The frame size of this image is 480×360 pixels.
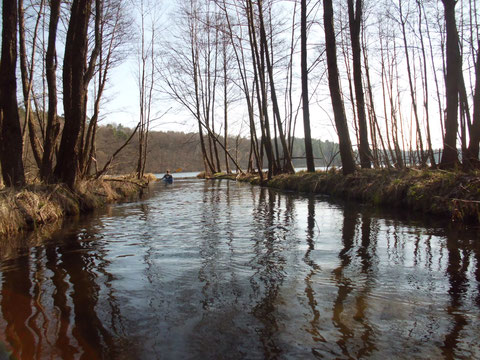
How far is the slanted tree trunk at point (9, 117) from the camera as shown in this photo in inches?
282

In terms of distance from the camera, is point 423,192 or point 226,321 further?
point 423,192

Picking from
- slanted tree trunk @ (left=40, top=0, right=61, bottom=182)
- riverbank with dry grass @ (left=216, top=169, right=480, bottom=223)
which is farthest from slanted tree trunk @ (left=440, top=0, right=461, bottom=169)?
slanted tree trunk @ (left=40, top=0, right=61, bottom=182)

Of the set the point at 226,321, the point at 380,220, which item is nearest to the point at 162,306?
the point at 226,321

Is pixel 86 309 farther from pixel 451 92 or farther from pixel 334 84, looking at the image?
pixel 334 84

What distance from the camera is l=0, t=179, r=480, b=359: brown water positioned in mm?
2105

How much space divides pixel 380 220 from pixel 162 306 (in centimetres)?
484

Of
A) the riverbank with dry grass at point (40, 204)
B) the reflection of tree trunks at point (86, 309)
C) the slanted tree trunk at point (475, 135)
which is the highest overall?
the slanted tree trunk at point (475, 135)

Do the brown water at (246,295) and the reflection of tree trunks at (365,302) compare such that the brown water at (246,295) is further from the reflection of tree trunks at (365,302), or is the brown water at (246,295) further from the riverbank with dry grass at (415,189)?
the riverbank with dry grass at (415,189)

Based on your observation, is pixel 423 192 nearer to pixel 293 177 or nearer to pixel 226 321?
pixel 226 321

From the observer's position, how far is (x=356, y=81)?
11.9 meters

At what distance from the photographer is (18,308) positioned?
8.82 feet

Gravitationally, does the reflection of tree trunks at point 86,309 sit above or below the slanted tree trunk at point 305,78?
below

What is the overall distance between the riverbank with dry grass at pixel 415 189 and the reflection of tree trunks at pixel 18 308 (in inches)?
220

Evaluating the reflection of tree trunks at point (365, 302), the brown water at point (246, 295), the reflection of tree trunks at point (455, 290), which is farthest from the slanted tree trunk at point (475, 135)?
the reflection of tree trunks at point (365, 302)
